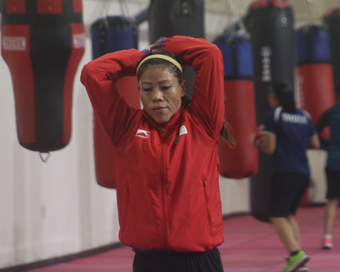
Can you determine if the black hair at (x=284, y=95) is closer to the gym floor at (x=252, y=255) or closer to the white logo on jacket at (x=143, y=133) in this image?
the gym floor at (x=252, y=255)

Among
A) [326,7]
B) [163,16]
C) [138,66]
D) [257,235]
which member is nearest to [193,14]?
[163,16]

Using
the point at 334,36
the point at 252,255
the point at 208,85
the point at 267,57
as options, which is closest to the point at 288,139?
the point at 267,57

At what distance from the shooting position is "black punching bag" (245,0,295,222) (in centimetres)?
419

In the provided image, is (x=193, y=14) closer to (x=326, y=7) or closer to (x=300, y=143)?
(x=300, y=143)

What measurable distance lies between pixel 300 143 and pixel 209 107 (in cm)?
221

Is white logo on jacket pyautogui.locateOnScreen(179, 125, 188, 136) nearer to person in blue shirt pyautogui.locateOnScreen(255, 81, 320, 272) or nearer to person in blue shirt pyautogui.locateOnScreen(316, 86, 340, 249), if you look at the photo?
person in blue shirt pyautogui.locateOnScreen(255, 81, 320, 272)

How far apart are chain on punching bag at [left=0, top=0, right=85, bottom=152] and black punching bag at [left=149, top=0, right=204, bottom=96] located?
600 mm

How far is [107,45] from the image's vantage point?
307cm

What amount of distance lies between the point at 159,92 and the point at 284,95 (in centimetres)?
215

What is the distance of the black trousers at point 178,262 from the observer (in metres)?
1.67

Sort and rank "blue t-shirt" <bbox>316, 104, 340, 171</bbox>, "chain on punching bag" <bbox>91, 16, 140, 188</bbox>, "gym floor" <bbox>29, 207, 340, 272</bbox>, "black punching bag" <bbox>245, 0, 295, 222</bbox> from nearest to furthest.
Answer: "chain on punching bag" <bbox>91, 16, 140, 188</bbox> → "gym floor" <bbox>29, 207, 340, 272</bbox> → "black punching bag" <bbox>245, 0, 295, 222</bbox> → "blue t-shirt" <bbox>316, 104, 340, 171</bbox>

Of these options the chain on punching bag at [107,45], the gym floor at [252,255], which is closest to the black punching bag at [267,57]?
the gym floor at [252,255]

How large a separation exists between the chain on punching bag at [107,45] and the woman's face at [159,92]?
4.19 ft

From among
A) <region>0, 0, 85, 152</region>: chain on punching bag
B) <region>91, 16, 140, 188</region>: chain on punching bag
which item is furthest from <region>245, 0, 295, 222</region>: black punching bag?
<region>0, 0, 85, 152</region>: chain on punching bag
